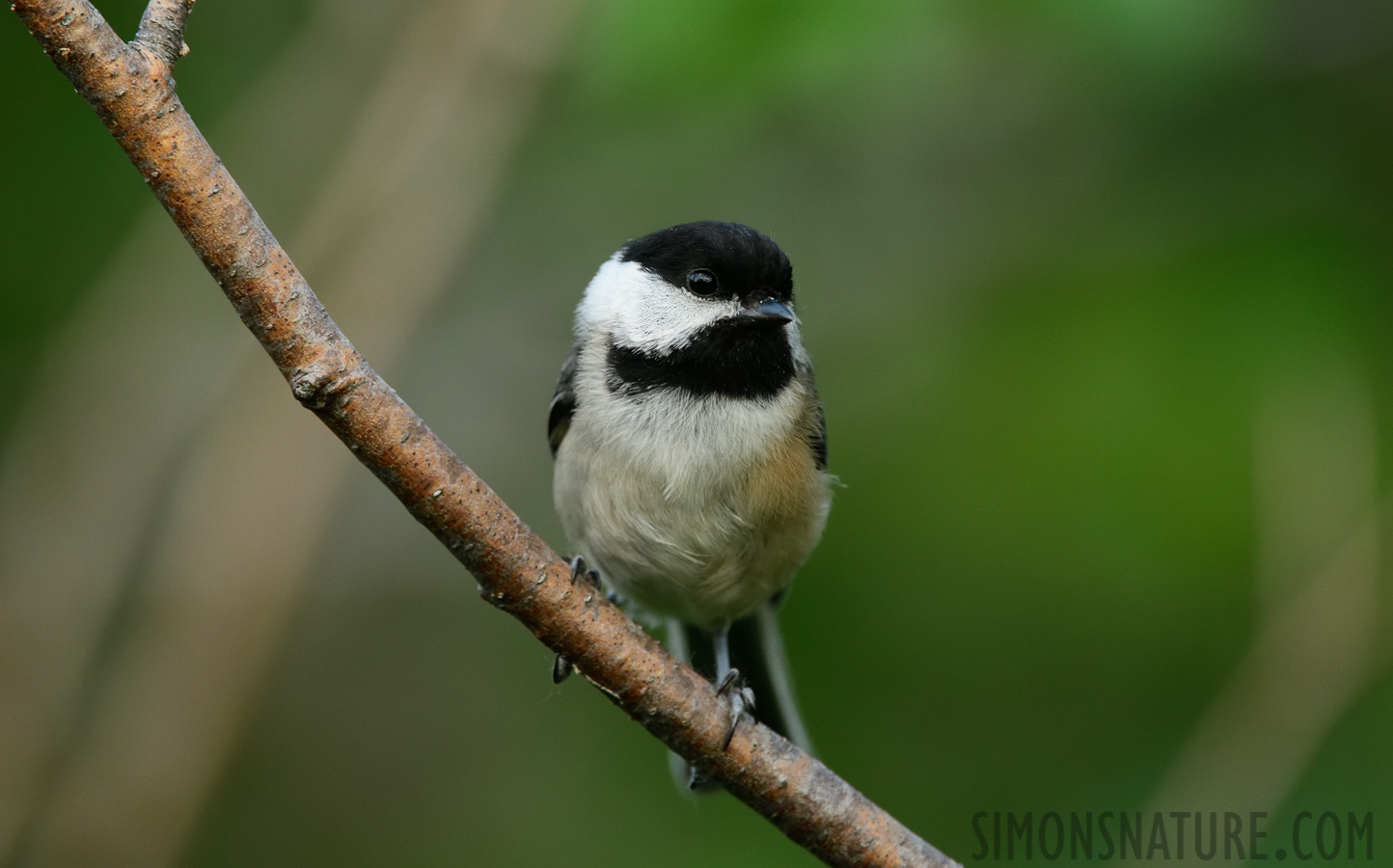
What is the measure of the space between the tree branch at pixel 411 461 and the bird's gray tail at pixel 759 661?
0.97 m

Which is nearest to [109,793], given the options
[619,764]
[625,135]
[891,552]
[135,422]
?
[135,422]

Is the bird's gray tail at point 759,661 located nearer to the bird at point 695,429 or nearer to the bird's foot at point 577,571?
the bird at point 695,429

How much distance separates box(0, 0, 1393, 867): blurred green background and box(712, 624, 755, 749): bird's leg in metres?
0.30

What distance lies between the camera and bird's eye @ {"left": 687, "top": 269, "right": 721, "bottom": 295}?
269 cm

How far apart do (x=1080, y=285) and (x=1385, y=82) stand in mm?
1032

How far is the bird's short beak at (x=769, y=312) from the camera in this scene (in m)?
2.60

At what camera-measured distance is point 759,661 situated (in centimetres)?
325

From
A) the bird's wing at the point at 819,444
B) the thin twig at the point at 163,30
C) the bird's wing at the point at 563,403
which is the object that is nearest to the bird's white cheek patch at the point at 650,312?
the bird's wing at the point at 563,403

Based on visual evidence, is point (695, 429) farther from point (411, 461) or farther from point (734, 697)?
point (411, 461)

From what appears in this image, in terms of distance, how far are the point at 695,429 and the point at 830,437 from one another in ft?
4.36

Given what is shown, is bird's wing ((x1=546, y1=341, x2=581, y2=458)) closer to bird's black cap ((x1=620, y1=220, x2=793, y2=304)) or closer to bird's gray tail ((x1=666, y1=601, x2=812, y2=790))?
bird's black cap ((x1=620, y1=220, x2=793, y2=304))

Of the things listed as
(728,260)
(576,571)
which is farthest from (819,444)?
(576,571)

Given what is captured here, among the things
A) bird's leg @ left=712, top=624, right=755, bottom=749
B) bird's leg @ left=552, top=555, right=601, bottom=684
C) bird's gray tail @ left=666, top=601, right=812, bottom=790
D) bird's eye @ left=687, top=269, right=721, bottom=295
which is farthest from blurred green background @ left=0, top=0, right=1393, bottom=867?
bird's leg @ left=552, top=555, right=601, bottom=684

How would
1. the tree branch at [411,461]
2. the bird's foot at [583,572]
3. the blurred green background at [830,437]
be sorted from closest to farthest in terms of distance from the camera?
the tree branch at [411,461], the bird's foot at [583,572], the blurred green background at [830,437]
